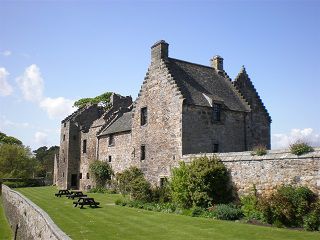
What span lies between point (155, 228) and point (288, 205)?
611 centimetres

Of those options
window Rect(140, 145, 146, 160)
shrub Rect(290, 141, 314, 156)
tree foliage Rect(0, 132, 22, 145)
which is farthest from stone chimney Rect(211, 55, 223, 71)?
tree foliage Rect(0, 132, 22, 145)

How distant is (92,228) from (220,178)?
8249 mm

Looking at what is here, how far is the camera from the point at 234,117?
2853cm

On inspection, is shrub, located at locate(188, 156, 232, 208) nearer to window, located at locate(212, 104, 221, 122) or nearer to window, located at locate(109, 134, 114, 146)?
window, located at locate(212, 104, 221, 122)

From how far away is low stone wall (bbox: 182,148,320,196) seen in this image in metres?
16.1

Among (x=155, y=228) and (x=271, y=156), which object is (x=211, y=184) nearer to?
(x=271, y=156)

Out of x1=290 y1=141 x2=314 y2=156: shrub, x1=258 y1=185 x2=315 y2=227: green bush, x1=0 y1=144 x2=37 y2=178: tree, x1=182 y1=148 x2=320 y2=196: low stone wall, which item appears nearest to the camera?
x1=258 y1=185 x2=315 y2=227: green bush

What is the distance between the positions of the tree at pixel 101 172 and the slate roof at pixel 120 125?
380 cm

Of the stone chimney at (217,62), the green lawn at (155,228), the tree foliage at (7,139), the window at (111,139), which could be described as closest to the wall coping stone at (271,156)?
the green lawn at (155,228)

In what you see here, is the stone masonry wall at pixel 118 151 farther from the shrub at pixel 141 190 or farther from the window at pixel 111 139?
the shrub at pixel 141 190

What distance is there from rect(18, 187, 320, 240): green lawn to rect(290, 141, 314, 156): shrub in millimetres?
3780

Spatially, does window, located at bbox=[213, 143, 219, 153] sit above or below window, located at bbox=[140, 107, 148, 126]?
below

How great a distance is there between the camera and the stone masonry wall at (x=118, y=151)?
36766 mm

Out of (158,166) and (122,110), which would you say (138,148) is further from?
(122,110)
